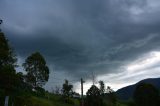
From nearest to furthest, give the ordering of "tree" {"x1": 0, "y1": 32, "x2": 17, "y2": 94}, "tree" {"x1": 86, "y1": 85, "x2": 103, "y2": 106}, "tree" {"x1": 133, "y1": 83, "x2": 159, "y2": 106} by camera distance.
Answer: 1. "tree" {"x1": 0, "y1": 32, "x2": 17, "y2": 94}
2. "tree" {"x1": 86, "y1": 85, "x2": 103, "y2": 106}
3. "tree" {"x1": 133, "y1": 83, "x2": 159, "y2": 106}

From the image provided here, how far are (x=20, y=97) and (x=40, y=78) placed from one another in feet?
57.0

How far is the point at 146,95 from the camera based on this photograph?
364 ft

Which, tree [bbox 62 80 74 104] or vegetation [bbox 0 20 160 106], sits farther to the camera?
tree [bbox 62 80 74 104]

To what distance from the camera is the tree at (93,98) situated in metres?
98.9

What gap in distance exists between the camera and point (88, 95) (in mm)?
102812

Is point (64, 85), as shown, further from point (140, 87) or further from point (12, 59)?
point (12, 59)

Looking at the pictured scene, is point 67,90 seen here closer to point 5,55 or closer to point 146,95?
point 146,95

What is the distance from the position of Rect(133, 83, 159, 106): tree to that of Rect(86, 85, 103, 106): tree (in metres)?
15.8

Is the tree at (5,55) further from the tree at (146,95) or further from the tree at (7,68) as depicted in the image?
the tree at (146,95)

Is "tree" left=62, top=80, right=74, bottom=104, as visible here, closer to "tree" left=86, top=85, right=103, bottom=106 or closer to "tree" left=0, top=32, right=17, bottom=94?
"tree" left=86, top=85, right=103, bottom=106

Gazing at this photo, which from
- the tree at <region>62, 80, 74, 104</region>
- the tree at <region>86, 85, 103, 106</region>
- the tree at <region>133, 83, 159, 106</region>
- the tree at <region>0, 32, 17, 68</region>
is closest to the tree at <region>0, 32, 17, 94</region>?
the tree at <region>0, 32, 17, 68</region>

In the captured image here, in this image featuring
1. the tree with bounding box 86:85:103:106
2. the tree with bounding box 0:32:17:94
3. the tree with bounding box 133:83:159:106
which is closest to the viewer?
the tree with bounding box 0:32:17:94

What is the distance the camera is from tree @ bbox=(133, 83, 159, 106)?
109438 mm

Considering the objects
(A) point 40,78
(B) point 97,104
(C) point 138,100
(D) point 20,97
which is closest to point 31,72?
A: (A) point 40,78
